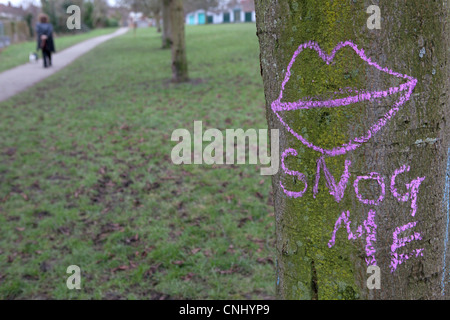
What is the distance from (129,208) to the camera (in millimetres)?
4867

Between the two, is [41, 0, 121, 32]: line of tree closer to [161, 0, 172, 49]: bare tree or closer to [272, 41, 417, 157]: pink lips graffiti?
[161, 0, 172, 49]: bare tree

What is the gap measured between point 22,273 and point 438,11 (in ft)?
12.5

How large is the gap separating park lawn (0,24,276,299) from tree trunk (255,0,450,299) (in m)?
2.04

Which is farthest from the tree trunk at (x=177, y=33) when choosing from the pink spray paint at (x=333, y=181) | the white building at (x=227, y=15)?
the white building at (x=227, y=15)

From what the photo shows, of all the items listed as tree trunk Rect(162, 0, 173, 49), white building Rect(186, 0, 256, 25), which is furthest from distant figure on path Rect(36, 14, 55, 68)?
white building Rect(186, 0, 256, 25)

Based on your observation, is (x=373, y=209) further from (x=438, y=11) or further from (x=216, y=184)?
(x=216, y=184)

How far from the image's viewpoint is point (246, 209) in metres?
4.71

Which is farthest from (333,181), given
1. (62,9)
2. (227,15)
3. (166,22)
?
(227,15)

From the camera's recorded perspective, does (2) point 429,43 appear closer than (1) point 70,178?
Yes

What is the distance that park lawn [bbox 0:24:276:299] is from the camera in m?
3.61

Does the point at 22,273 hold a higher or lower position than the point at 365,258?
lower
